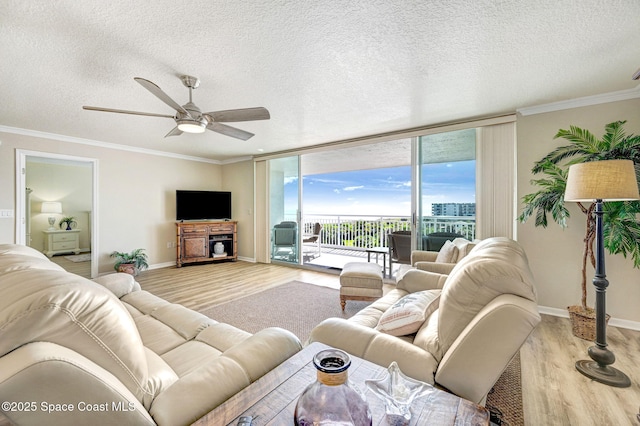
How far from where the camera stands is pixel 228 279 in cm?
449

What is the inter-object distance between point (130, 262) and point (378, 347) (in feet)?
16.2

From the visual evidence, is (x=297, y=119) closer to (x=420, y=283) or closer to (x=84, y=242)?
(x=420, y=283)

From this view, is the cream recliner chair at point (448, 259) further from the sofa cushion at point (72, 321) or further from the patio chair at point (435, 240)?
the sofa cushion at point (72, 321)

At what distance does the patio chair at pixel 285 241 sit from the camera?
218 inches

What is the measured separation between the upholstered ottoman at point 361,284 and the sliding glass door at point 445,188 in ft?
4.55

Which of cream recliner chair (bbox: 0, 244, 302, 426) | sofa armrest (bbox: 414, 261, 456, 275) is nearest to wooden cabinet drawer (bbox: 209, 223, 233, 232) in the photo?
sofa armrest (bbox: 414, 261, 456, 275)

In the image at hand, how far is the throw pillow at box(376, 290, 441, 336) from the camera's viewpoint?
1447mm

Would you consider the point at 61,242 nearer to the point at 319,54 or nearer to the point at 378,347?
the point at 319,54

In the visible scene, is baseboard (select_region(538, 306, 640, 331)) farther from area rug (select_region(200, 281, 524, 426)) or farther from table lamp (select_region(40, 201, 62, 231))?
table lamp (select_region(40, 201, 62, 231))

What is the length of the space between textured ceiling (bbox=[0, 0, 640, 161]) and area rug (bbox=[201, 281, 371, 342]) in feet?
7.79

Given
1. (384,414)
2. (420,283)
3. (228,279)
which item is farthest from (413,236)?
(384,414)

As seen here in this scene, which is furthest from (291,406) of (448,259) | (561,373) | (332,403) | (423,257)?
(423,257)

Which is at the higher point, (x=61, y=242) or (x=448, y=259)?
(x=448, y=259)

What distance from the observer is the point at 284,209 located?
573cm
